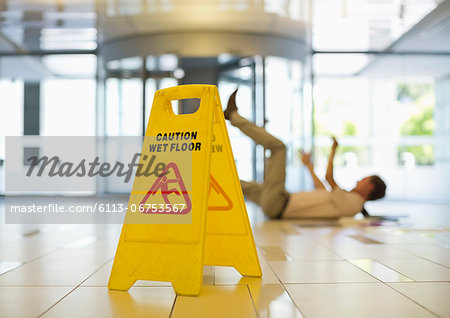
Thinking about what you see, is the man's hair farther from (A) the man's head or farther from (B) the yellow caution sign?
(B) the yellow caution sign

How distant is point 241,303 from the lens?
1.49 m

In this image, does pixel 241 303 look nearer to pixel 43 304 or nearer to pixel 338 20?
pixel 43 304

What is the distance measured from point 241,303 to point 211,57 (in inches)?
270

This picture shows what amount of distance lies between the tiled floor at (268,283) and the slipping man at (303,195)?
3.59 ft

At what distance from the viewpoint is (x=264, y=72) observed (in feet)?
26.4

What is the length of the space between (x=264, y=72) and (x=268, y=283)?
6.62m

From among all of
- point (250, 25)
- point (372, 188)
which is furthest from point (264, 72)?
point (372, 188)

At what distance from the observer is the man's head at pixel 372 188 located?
4.21m

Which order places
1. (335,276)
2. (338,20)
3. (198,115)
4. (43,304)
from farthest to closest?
(338,20), (335,276), (198,115), (43,304)

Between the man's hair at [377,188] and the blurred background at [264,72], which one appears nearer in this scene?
the man's hair at [377,188]

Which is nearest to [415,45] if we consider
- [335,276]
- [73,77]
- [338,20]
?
[338,20]

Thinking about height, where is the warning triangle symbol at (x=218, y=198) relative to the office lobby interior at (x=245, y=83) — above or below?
below

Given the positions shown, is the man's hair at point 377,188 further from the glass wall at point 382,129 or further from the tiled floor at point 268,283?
the glass wall at point 382,129

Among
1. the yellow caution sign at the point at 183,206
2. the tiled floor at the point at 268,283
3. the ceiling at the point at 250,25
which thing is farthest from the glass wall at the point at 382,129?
the yellow caution sign at the point at 183,206
